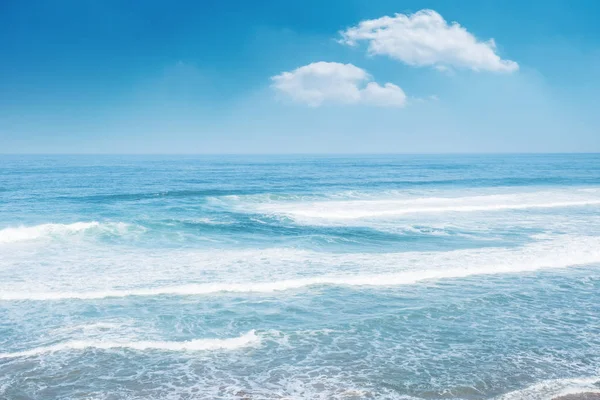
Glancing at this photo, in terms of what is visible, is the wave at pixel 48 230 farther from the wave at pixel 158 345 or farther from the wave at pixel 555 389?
the wave at pixel 555 389

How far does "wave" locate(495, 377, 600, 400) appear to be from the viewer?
340 inches

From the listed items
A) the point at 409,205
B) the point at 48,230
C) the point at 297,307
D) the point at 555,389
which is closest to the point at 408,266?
the point at 297,307

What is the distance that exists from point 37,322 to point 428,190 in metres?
41.8

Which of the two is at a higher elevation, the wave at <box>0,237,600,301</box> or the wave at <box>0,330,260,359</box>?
the wave at <box>0,237,600,301</box>

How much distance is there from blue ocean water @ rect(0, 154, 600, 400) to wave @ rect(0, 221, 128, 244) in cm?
12

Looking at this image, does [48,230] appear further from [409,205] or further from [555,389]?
[409,205]

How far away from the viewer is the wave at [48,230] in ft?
79.3

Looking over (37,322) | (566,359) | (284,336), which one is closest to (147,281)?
(37,322)

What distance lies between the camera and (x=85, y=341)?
11.3 m

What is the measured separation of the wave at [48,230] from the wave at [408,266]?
10.2 metres

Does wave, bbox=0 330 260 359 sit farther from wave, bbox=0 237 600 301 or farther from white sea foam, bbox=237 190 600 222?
white sea foam, bbox=237 190 600 222

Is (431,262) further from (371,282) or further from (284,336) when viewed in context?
(284,336)

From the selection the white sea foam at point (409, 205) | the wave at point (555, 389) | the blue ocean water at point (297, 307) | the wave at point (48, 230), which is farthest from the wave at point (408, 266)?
the white sea foam at point (409, 205)

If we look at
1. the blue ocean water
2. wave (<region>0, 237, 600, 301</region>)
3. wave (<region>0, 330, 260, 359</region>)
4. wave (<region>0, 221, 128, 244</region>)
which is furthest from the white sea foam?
wave (<region>0, 330, 260, 359</region>)
